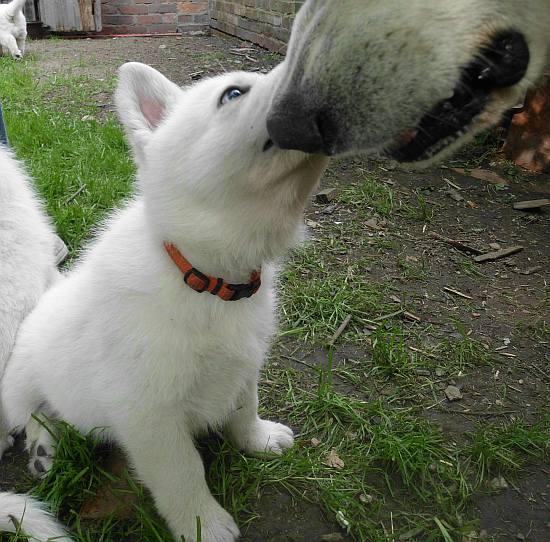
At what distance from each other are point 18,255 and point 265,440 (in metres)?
1.30

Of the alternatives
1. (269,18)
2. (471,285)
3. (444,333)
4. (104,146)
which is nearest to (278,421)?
(444,333)

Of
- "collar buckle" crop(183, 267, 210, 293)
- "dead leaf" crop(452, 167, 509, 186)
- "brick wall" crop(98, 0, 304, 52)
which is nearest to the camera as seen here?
"collar buckle" crop(183, 267, 210, 293)

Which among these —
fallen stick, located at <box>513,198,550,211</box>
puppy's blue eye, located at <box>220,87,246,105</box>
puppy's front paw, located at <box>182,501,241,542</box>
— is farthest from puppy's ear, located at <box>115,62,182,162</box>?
fallen stick, located at <box>513,198,550,211</box>

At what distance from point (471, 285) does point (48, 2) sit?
10.4 m

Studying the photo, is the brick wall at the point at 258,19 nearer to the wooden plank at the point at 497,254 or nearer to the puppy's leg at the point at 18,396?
the wooden plank at the point at 497,254

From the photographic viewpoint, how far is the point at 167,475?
6.33 feet

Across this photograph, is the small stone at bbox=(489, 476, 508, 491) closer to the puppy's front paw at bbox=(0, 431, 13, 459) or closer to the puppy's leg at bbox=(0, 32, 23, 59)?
the puppy's front paw at bbox=(0, 431, 13, 459)

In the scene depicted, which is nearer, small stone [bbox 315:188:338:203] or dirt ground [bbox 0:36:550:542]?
dirt ground [bbox 0:36:550:542]

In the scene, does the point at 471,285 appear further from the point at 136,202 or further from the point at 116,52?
the point at 116,52

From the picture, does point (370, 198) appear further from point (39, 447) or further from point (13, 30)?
point (13, 30)

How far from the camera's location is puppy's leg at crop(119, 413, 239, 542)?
6.26 ft

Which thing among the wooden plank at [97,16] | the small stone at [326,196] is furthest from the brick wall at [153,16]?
the small stone at [326,196]

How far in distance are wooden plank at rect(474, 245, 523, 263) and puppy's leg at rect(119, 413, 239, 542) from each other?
2433mm

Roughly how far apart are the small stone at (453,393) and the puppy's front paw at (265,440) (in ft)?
2.54
